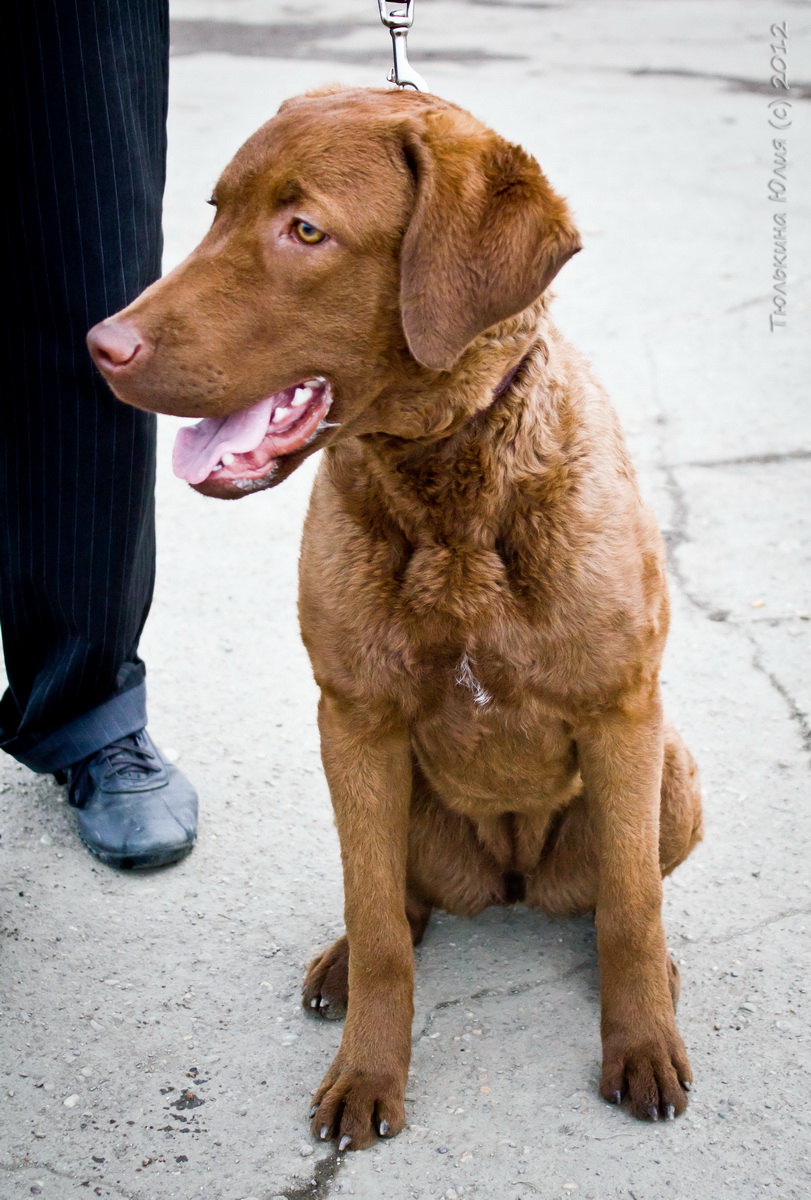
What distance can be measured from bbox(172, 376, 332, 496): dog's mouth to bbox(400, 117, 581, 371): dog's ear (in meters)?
0.19

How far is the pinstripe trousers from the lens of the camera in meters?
2.37

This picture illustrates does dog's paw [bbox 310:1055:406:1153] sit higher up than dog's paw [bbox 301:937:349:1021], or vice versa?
dog's paw [bbox 310:1055:406:1153]

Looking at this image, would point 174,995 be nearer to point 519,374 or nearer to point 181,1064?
point 181,1064

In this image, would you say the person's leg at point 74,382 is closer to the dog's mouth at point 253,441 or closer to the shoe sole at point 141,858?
the shoe sole at point 141,858

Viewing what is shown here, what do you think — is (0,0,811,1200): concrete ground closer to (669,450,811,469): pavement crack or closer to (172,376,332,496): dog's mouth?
(669,450,811,469): pavement crack

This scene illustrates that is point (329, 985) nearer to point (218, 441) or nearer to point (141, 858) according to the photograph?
point (141, 858)

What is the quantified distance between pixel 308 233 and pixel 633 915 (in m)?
1.25

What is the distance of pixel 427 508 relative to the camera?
2.07 metres

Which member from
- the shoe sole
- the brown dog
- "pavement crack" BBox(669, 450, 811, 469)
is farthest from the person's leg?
"pavement crack" BBox(669, 450, 811, 469)

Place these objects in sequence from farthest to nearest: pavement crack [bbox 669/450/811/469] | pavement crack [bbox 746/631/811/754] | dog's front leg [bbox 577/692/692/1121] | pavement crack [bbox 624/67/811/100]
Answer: pavement crack [bbox 624/67/811/100] → pavement crack [bbox 669/450/811/469] → pavement crack [bbox 746/631/811/754] → dog's front leg [bbox 577/692/692/1121]

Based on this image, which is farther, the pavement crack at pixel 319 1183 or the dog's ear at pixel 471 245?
the pavement crack at pixel 319 1183

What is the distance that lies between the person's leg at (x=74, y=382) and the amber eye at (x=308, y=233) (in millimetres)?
781

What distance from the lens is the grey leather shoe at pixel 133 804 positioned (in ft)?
9.20

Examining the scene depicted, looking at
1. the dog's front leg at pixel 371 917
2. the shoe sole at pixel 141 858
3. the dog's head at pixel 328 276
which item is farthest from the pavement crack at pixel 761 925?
the dog's head at pixel 328 276
